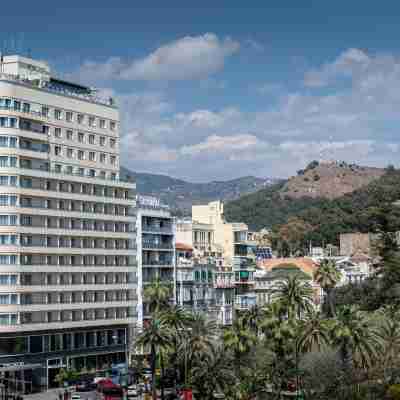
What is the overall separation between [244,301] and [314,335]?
2814 inches

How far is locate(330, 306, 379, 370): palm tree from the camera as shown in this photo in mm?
99500

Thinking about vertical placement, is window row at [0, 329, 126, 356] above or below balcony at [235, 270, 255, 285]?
below

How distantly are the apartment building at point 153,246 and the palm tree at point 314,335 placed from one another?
131 feet

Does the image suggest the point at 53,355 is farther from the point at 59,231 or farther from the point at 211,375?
the point at 211,375

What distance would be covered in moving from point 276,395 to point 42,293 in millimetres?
34250

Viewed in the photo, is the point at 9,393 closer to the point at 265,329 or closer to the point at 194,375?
the point at 194,375

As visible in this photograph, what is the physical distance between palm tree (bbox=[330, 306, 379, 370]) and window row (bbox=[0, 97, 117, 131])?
152 ft

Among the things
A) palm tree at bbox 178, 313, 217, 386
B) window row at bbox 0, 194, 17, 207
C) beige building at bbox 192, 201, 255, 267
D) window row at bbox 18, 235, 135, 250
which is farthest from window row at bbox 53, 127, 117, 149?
beige building at bbox 192, 201, 255, 267

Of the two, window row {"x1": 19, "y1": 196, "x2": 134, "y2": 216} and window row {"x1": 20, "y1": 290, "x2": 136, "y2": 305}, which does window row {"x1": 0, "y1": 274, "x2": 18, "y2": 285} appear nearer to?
window row {"x1": 20, "y1": 290, "x2": 136, "y2": 305}

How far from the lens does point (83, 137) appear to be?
439ft

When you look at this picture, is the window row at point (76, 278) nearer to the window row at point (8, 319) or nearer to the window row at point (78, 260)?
the window row at point (78, 260)

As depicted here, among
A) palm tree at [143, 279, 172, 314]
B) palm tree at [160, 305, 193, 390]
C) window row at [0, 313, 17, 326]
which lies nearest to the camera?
palm tree at [160, 305, 193, 390]

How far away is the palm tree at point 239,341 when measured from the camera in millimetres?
111375

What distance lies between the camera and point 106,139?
13850 cm
